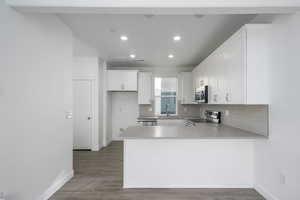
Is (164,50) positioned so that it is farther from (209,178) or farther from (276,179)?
(276,179)

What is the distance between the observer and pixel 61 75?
2918 millimetres

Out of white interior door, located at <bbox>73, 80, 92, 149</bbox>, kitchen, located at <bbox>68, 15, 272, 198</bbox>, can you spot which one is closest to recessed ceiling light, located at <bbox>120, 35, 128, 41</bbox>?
kitchen, located at <bbox>68, 15, 272, 198</bbox>

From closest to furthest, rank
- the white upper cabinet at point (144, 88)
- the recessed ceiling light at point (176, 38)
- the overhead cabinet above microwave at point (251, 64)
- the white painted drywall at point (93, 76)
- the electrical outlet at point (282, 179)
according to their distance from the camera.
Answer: the electrical outlet at point (282, 179)
the overhead cabinet above microwave at point (251, 64)
the recessed ceiling light at point (176, 38)
the white painted drywall at point (93, 76)
the white upper cabinet at point (144, 88)

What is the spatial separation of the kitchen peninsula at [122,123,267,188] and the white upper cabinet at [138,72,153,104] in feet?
9.61

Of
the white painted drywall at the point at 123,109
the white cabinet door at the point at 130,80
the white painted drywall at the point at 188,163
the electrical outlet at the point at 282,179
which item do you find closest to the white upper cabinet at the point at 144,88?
the white cabinet door at the point at 130,80

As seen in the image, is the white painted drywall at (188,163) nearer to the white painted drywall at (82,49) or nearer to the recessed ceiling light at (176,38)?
the recessed ceiling light at (176,38)

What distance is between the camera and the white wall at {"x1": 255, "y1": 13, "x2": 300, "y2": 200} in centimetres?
197

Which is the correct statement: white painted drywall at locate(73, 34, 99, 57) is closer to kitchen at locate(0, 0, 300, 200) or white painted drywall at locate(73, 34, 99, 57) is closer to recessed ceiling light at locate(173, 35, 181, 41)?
kitchen at locate(0, 0, 300, 200)

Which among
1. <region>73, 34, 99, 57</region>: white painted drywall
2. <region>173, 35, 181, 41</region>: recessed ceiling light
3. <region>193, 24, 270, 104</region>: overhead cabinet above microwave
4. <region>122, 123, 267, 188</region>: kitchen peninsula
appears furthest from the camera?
<region>73, 34, 99, 57</region>: white painted drywall

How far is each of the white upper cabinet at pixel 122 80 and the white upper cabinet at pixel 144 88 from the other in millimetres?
160

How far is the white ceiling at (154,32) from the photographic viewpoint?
2801 mm

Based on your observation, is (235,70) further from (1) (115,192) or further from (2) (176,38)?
(1) (115,192)

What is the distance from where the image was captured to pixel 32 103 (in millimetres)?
2211

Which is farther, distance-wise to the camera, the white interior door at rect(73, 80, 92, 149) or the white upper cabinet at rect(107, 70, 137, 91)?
the white upper cabinet at rect(107, 70, 137, 91)
